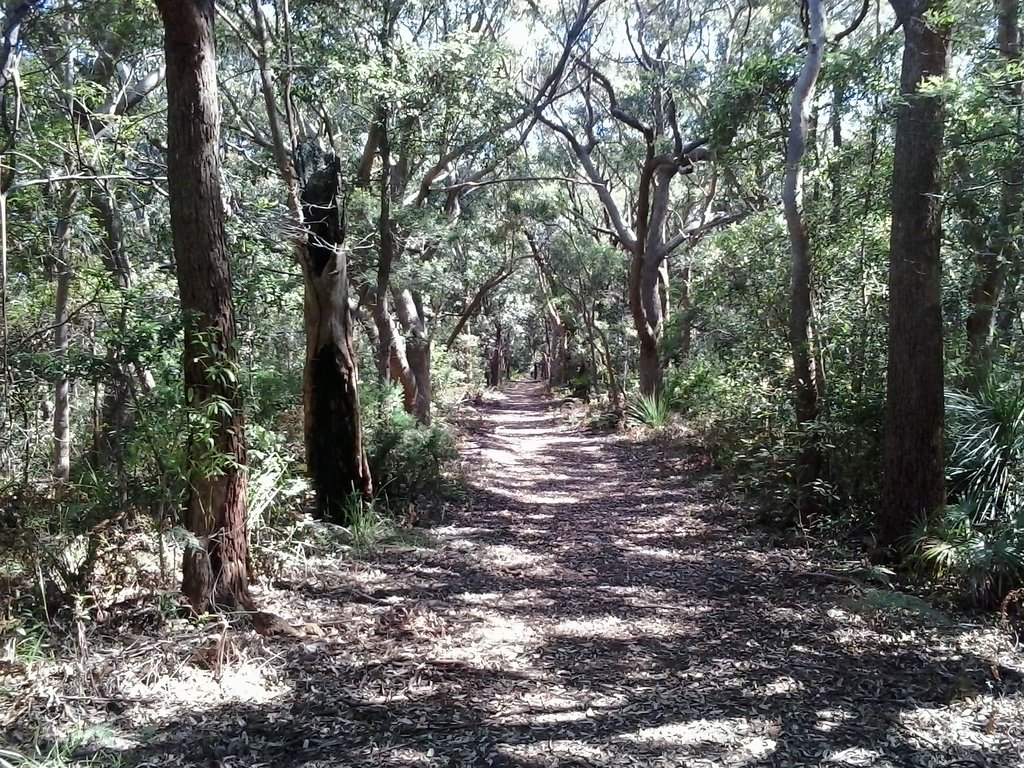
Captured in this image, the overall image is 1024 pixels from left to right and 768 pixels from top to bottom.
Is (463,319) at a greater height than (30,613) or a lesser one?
greater

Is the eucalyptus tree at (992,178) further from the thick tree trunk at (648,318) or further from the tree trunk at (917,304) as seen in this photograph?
the thick tree trunk at (648,318)

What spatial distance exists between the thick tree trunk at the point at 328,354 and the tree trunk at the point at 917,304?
5.00 meters

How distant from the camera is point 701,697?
165 inches

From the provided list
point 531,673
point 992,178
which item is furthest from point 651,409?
point 531,673

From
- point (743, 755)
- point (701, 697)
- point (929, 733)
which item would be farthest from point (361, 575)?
point (929, 733)

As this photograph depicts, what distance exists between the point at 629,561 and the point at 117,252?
20.5 ft

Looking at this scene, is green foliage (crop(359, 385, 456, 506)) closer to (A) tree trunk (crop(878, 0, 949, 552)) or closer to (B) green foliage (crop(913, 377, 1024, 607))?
(A) tree trunk (crop(878, 0, 949, 552))

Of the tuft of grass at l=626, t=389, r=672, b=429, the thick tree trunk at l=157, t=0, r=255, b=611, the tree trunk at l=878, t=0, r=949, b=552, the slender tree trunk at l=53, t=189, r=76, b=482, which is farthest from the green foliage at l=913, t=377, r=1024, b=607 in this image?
the tuft of grass at l=626, t=389, r=672, b=429

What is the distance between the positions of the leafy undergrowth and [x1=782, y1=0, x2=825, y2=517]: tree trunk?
112 centimetres

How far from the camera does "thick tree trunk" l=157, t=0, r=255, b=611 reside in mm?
4488

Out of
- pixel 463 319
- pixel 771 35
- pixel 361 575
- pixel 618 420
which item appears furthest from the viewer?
pixel 463 319

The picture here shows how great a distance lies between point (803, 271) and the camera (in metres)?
7.81

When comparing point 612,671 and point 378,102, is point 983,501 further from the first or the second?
point 378,102

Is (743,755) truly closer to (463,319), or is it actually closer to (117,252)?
(117,252)
